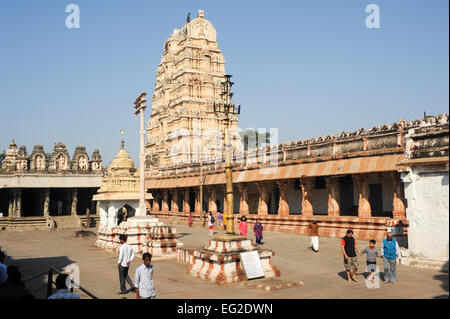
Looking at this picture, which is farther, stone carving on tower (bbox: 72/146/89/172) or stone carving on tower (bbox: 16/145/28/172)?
stone carving on tower (bbox: 72/146/89/172)

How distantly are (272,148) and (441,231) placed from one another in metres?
16.4

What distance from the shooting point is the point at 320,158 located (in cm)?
2447

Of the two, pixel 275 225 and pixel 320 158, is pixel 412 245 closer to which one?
pixel 320 158

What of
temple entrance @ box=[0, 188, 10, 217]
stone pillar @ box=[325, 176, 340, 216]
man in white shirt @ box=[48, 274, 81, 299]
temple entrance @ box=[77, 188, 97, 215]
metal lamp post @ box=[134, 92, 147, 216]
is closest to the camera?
man in white shirt @ box=[48, 274, 81, 299]

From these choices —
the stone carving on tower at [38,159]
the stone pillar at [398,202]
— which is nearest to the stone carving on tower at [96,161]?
the stone carving on tower at [38,159]

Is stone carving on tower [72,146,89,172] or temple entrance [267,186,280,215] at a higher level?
stone carving on tower [72,146,89,172]

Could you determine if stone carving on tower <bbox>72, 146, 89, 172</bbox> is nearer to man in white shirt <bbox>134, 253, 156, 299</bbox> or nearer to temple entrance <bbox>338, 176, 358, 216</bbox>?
temple entrance <bbox>338, 176, 358, 216</bbox>

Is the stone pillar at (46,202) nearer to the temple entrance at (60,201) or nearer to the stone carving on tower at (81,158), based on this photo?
the temple entrance at (60,201)

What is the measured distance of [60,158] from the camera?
37.6 meters

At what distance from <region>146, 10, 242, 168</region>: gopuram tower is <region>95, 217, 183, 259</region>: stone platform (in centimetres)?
3550

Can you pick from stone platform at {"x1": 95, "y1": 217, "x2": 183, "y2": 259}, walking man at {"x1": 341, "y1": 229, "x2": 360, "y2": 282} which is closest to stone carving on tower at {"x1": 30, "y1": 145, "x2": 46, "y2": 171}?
stone platform at {"x1": 95, "y1": 217, "x2": 183, "y2": 259}

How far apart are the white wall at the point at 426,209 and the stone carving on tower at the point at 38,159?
104ft

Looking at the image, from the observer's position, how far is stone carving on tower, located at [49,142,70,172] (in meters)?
37.1
